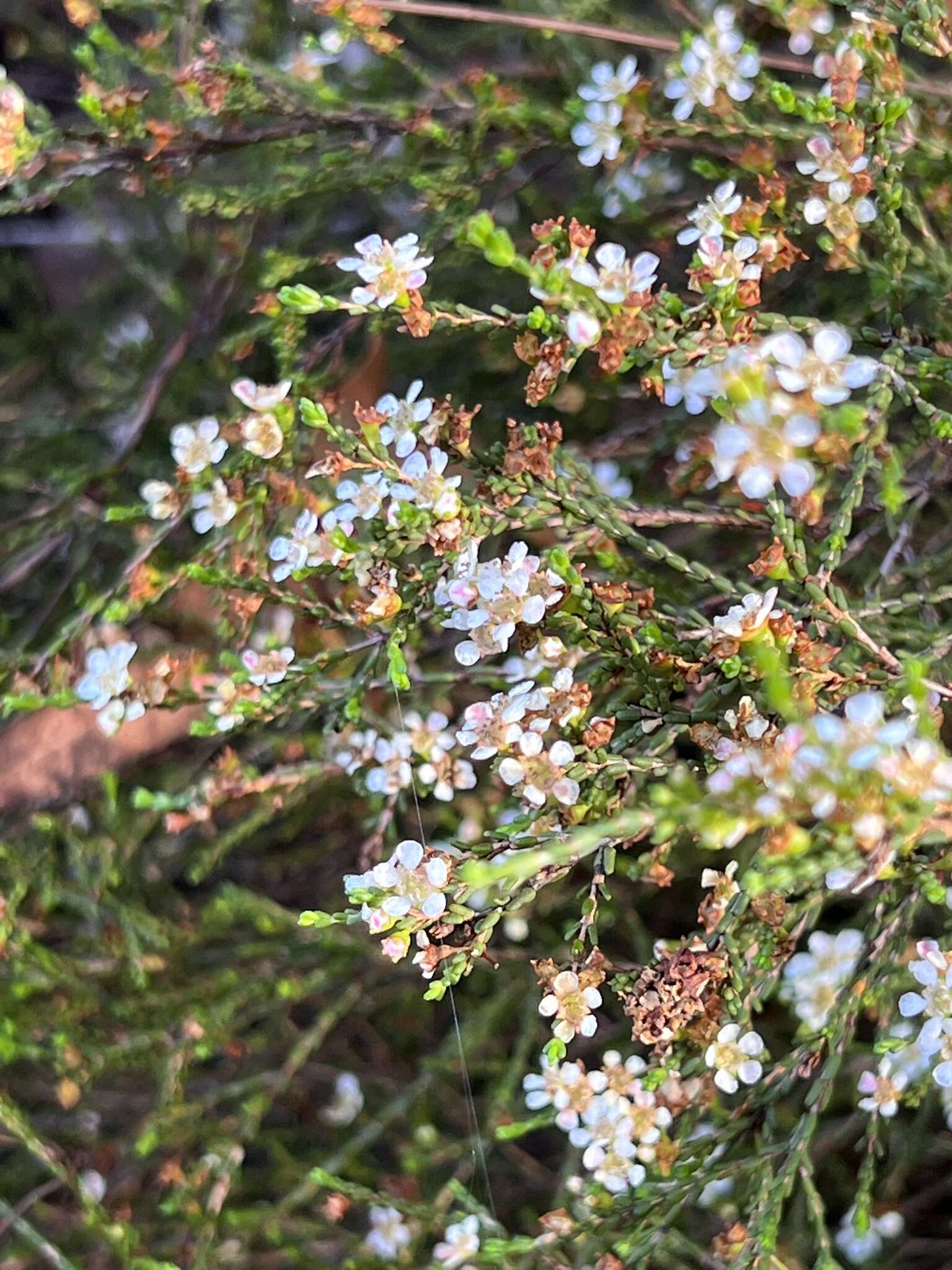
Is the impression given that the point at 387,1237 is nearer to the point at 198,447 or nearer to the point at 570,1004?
the point at 570,1004

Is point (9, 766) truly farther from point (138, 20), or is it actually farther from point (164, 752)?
point (138, 20)

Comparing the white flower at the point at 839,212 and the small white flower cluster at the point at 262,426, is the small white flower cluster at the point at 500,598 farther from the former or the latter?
the white flower at the point at 839,212

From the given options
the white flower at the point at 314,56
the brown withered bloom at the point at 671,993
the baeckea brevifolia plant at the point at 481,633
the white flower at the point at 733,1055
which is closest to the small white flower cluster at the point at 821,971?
the baeckea brevifolia plant at the point at 481,633

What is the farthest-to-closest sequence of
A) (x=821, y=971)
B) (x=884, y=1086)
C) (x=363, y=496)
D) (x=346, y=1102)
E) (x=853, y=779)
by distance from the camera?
(x=346, y=1102) < (x=821, y=971) < (x=884, y=1086) < (x=363, y=496) < (x=853, y=779)

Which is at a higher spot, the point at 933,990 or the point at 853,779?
the point at 853,779

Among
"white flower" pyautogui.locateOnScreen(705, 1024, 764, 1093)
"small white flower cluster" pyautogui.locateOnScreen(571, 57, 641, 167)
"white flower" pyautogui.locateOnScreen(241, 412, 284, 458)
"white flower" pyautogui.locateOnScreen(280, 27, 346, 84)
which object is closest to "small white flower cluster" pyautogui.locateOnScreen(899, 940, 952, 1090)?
"white flower" pyautogui.locateOnScreen(705, 1024, 764, 1093)

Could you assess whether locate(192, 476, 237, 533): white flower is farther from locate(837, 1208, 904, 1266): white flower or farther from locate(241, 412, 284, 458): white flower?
locate(837, 1208, 904, 1266): white flower

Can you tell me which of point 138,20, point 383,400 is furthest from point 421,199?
point 138,20

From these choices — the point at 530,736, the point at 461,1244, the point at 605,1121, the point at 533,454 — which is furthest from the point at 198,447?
the point at 461,1244
